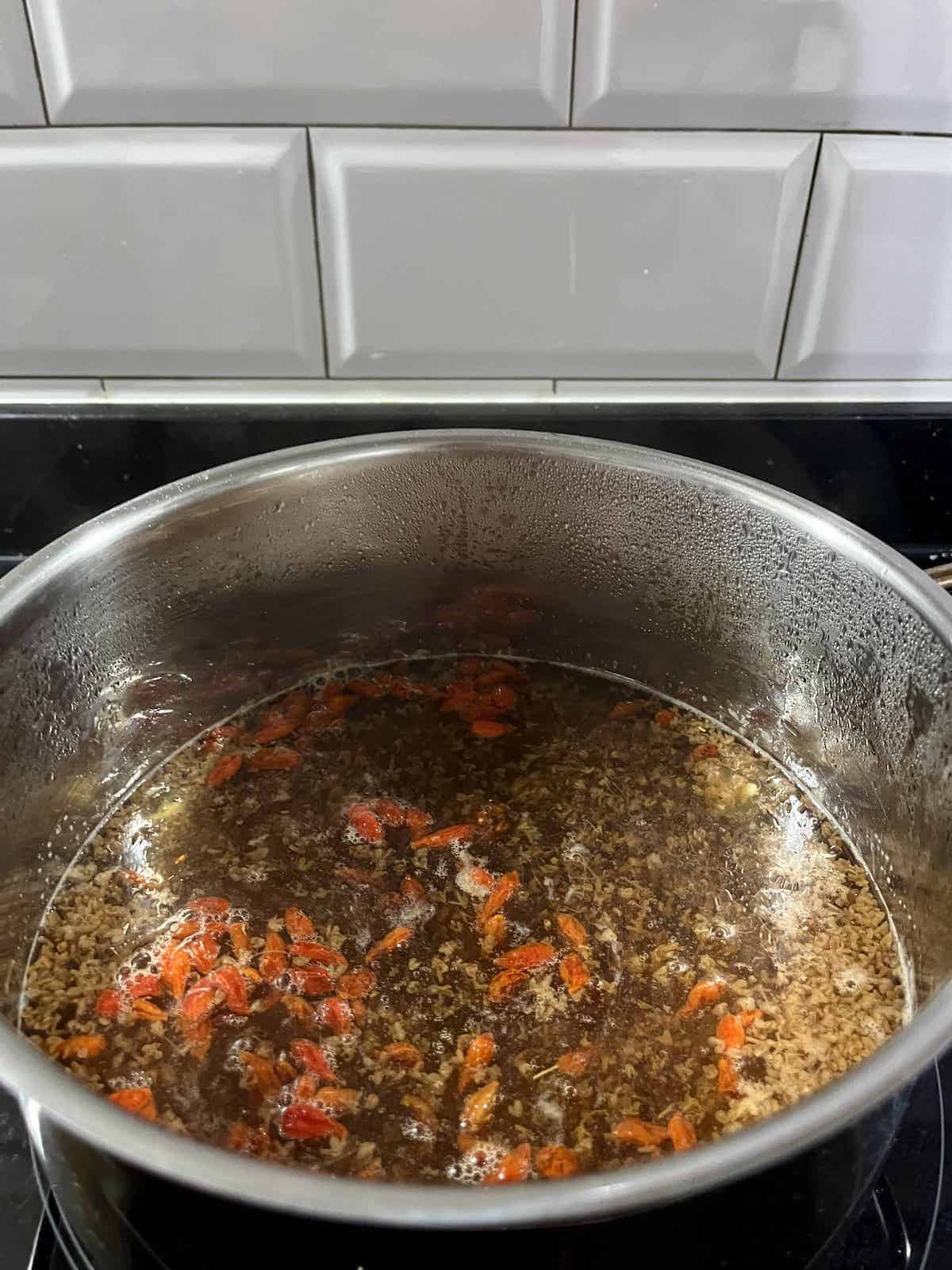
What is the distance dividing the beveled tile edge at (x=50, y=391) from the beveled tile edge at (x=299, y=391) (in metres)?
0.01

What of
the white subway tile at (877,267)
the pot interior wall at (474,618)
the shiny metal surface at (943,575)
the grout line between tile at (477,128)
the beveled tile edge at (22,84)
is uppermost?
the beveled tile edge at (22,84)

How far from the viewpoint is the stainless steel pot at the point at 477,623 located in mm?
Result: 832

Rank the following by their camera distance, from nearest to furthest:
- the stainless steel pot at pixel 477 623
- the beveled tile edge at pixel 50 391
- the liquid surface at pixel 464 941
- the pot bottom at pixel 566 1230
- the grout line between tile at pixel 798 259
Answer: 1. the pot bottom at pixel 566 1230
2. the liquid surface at pixel 464 941
3. the stainless steel pot at pixel 477 623
4. the grout line between tile at pixel 798 259
5. the beveled tile edge at pixel 50 391

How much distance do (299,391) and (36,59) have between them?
0.34 metres

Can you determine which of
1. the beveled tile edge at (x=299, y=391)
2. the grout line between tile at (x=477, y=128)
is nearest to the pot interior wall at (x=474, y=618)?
the beveled tile edge at (x=299, y=391)

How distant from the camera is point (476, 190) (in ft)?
3.10

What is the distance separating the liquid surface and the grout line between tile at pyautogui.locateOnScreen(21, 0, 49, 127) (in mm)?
555

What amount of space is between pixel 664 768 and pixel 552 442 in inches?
12.3

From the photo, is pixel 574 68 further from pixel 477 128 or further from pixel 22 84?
pixel 22 84

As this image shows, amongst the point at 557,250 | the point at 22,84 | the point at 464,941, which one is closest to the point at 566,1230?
the point at 464,941

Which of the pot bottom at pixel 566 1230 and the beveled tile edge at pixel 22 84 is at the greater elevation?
the beveled tile edge at pixel 22 84

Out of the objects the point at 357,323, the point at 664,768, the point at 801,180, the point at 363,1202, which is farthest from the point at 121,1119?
the point at 801,180

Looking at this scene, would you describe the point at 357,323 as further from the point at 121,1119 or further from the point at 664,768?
the point at 121,1119

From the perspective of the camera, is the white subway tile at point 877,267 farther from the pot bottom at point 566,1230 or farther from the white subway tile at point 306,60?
the pot bottom at point 566,1230
